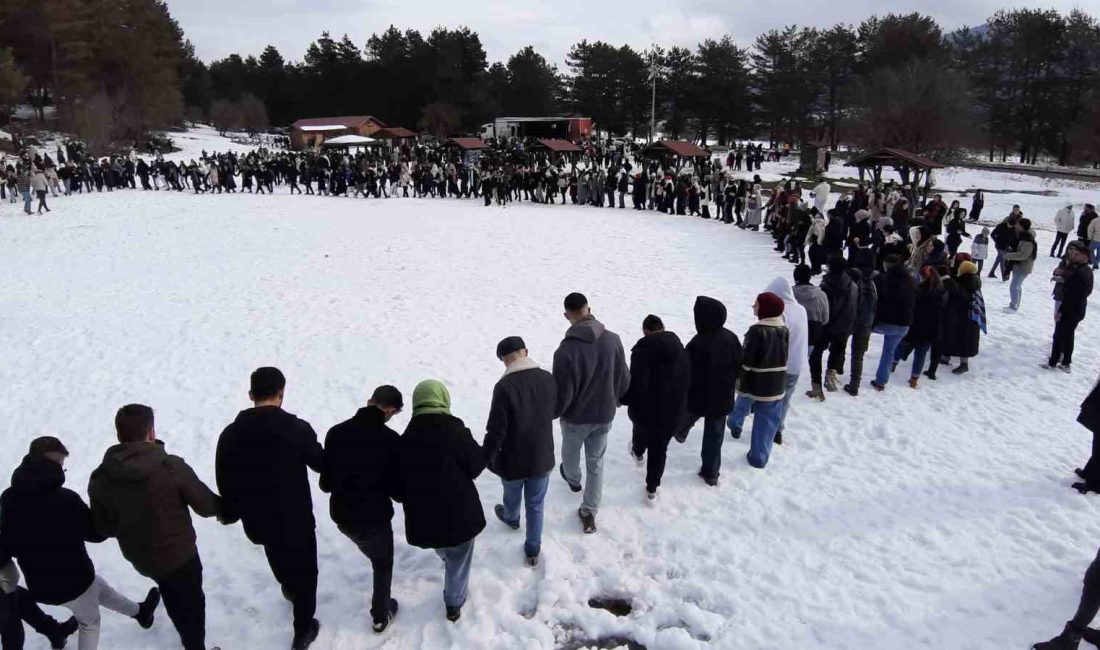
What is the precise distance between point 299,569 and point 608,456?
9.63 ft

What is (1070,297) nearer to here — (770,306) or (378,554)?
(770,306)

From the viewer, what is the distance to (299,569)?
352 centimetres

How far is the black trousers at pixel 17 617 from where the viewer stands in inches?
131

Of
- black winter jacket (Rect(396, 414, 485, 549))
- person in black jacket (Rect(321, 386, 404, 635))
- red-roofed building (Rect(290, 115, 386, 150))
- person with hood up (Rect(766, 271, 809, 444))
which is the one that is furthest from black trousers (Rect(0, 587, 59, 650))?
red-roofed building (Rect(290, 115, 386, 150))

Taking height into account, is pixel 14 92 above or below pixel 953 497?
above

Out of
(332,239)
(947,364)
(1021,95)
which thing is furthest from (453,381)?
(1021,95)

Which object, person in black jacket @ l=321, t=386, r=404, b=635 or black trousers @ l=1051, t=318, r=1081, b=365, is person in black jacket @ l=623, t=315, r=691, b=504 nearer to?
person in black jacket @ l=321, t=386, r=404, b=635

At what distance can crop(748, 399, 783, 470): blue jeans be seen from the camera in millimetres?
5426

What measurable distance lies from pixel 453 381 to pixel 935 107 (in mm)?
40453

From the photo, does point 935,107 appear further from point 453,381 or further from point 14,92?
point 14,92

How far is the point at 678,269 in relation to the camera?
12.8m

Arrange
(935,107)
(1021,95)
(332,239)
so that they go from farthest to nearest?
1. (1021,95)
2. (935,107)
3. (332,239)

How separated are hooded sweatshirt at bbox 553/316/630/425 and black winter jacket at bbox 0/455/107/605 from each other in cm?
263

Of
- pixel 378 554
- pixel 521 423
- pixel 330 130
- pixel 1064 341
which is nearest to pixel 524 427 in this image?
pixel 521 423
